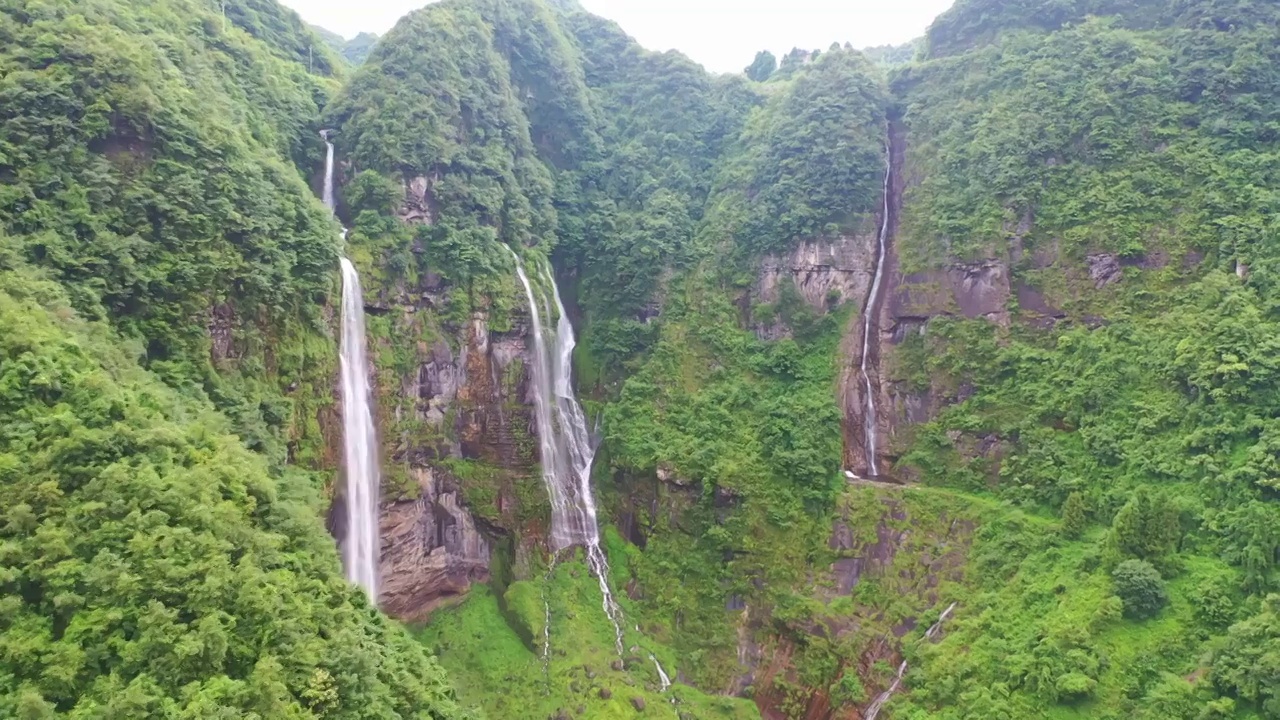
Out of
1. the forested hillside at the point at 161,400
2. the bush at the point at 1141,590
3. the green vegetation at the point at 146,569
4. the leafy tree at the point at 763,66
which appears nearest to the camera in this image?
the green vegetation at the point at 146,569

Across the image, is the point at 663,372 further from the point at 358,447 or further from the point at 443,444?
the point at 358,447

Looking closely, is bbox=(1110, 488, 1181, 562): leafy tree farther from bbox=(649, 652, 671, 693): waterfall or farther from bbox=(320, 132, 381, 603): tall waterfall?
bbox=(320, 132, 381, 603): tall waterfall

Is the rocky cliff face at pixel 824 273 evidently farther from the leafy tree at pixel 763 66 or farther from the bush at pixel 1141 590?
the leafy tree at pixel 763 66

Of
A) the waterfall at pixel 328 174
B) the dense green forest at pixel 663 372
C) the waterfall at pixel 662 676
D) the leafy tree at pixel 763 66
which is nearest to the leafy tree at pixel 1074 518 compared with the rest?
the dense green forest at pixel 663 372

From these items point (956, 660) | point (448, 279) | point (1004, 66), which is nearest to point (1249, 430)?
point (956, 660)

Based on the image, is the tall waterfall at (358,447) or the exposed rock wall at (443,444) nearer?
the tall waterfall at (358,447)

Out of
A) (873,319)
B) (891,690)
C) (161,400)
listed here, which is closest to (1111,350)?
(873,319)
